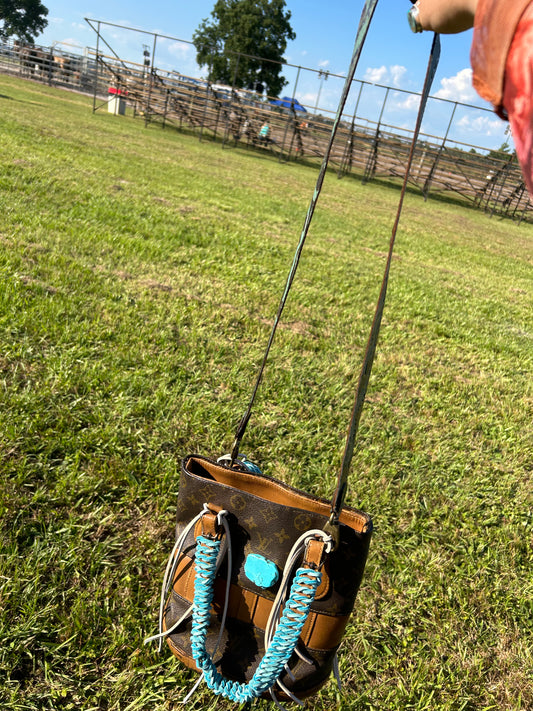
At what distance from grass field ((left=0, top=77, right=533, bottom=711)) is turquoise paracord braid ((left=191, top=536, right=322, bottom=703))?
272mm

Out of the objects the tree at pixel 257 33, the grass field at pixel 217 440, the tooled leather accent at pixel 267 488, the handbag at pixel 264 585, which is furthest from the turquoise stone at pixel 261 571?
the tree at pixel 257 33

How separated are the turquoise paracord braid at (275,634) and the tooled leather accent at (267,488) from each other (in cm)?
17

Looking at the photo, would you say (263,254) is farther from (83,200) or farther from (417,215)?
(417,215)

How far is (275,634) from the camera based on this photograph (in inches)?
35.5

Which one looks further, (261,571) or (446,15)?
(261,571)

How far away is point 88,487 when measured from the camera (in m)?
1.61

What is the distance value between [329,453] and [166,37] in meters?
19.5

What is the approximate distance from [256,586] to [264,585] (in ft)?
→ 0.11

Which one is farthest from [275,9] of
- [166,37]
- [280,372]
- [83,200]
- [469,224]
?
[280,372]

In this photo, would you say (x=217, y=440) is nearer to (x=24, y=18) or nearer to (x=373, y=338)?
(x=373, y=338)

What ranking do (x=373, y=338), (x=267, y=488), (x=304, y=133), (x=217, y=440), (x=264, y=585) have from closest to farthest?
(x=373, y=338), (x=264, y=585), (x=267, y=488), (x=217, y=440), (x=304, y=133)

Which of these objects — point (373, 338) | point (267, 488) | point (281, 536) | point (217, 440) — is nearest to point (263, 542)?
point (281, 536)

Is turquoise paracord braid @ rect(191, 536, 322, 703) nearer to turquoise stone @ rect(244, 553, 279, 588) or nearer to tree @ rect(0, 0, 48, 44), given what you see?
turquoise stone @ rect(244, 553, 279, 588)

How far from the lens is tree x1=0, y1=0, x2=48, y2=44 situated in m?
55.1
